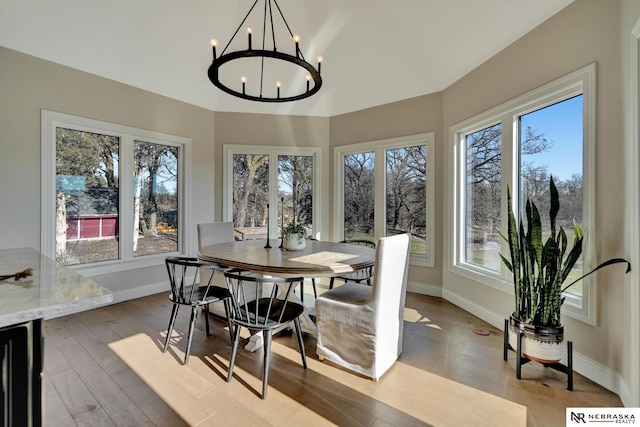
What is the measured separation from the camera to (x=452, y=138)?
3727 millimetres

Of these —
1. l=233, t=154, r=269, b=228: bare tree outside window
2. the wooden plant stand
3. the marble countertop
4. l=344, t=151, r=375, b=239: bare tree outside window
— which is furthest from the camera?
l=233, t=154, r=269, b=228: bare tree outside window

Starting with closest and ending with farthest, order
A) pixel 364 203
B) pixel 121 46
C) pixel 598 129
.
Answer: pixel 598 129 < pixel 121 46 < pixel 364 203

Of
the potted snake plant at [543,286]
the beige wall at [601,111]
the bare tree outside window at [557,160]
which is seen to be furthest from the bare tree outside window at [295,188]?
the potted snake plant at [543,286]

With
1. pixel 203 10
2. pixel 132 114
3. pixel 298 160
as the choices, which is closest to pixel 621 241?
pixel 298 160

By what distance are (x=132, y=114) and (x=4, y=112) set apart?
1214 mm

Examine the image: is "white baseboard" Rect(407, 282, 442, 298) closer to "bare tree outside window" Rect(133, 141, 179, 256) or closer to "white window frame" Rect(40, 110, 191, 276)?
"white window frame" Rect(40, 110, 191, 276)

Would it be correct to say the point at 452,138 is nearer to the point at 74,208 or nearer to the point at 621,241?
the point at 621,241

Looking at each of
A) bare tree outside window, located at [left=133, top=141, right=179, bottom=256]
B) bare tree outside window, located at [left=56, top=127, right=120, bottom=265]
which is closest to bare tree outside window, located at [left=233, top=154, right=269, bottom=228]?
bare tree outside window, located at [left=133, top=141, right=179, bottom=256]

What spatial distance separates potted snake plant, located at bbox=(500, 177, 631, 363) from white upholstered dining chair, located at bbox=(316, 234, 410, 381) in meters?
0.89

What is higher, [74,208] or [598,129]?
[598,129]

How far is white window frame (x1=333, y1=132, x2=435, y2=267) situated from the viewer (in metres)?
4.08

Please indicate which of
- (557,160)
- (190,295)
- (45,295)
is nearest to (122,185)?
(190,295)

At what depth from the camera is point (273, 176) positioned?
4.95 metres

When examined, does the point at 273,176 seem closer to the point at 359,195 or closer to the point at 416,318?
the point at 359,195
